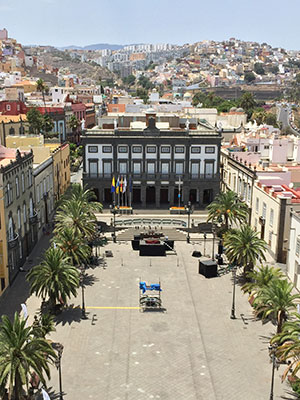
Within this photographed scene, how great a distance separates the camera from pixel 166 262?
179 ft

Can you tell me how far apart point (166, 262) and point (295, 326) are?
1082 inches

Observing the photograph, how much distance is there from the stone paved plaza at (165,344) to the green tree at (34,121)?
185 feet

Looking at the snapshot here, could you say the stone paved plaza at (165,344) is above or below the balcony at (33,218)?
below

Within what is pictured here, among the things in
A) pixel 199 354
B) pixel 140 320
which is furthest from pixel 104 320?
pixel 199 354

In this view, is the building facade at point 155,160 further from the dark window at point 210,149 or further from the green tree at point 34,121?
the green tree at point 34,121

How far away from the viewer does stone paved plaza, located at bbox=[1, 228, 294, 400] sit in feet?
97.2

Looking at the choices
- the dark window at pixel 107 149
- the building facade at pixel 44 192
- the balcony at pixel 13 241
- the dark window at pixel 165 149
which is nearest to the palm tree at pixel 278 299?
the balcony at pixel 13 241

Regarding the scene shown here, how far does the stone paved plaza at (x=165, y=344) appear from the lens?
2962 cm

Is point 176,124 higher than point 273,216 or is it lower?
higher

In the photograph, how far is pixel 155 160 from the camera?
251 ft

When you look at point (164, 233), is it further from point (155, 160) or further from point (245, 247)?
point (245, 247)

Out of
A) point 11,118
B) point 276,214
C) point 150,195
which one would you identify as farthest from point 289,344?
point 11,118

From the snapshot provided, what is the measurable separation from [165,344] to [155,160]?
45.0 m

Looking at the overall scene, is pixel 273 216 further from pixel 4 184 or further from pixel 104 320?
pixel 4 184
